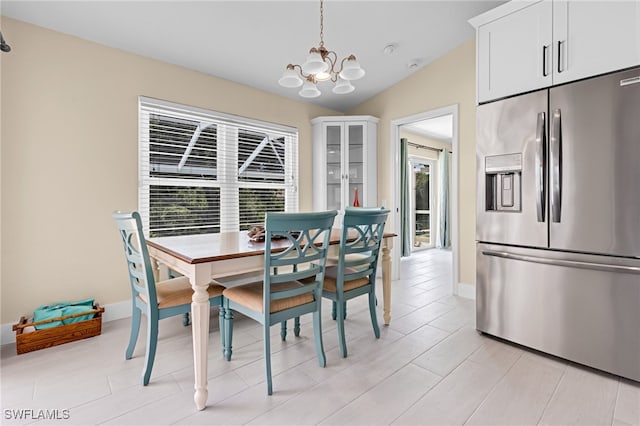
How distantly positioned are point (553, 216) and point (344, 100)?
3.05 metres

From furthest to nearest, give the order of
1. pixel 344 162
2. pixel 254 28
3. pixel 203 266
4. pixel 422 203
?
pixel 422 203, pixel 344 162, pixel 254 28, pixel 203 266

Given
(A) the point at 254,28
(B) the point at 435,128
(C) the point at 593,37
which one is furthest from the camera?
(B) the point at 435,128

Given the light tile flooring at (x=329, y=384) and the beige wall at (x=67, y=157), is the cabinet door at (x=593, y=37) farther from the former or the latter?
the beige wall at (x=67, y=157)

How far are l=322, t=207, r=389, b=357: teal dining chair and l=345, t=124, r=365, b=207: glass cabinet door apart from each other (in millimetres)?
1763

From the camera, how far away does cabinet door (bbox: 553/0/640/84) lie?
175 cm

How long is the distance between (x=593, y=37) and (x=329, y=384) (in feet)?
8.48

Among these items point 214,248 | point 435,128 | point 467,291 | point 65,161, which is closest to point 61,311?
point 65,161

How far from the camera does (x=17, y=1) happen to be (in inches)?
84.2

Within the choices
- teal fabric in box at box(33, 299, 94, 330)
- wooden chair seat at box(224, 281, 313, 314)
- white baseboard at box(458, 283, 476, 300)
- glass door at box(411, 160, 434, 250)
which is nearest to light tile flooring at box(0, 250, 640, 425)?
teal fabric in box at box(33, 299, 94, 330)

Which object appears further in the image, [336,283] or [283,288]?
[336,283]

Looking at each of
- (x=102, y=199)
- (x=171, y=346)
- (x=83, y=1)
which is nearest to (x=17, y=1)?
(x=83, y=1)

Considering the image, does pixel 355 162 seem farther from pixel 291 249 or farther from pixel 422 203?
pixel 422 203

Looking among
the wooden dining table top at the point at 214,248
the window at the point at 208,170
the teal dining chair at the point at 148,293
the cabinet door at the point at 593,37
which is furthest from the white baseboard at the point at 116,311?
the cabinet door at the point at 593,37

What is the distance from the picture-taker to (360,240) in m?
2.23
